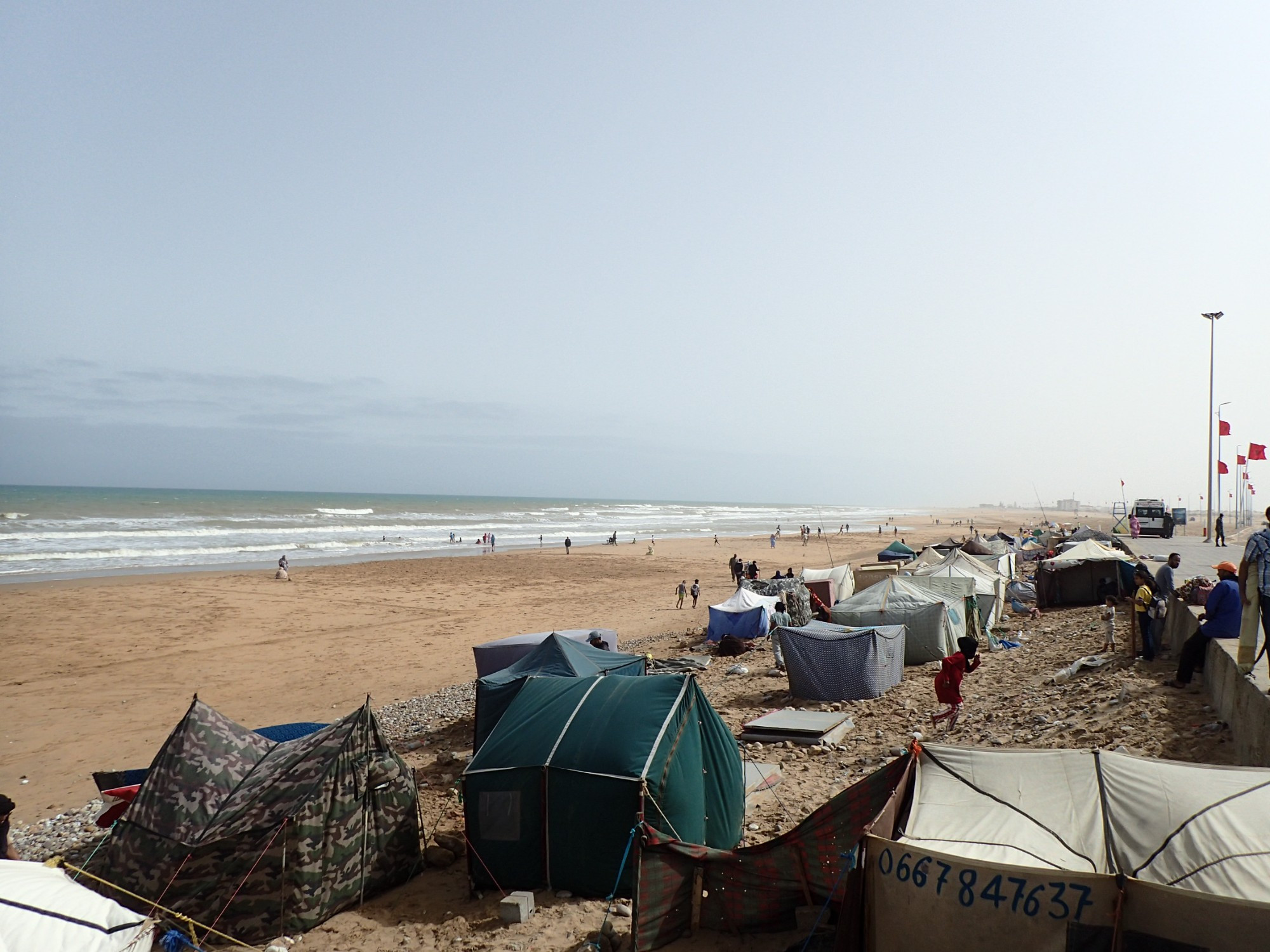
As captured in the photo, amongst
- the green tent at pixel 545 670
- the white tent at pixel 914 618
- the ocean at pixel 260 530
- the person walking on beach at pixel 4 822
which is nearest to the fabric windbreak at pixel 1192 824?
the green tent at pixel 545 670

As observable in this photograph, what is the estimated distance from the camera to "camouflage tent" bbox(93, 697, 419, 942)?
779cm

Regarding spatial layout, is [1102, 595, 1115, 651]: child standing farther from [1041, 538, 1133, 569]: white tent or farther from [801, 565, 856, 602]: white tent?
[801, 565, 856, 602]: white tent

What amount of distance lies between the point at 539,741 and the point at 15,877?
4.57m

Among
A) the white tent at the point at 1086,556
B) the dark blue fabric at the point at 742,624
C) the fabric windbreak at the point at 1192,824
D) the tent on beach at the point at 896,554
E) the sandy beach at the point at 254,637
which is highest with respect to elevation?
the white tent at the point at 1086,556

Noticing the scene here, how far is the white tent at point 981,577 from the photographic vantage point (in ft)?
67.6

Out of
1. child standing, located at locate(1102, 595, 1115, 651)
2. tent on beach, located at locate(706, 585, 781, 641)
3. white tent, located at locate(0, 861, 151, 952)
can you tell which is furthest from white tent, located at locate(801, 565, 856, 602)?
white tent, located at locate(0, 861, 151, 952)

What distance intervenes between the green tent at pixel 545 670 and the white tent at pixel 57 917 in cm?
489

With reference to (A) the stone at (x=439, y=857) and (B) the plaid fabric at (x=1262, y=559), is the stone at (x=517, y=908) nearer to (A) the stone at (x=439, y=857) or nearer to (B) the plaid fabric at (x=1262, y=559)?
(A) the stone at (x=439, y=857)

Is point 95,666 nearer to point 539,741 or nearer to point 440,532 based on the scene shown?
point 539,741

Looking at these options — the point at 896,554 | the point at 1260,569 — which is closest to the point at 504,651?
the point at 1260,569

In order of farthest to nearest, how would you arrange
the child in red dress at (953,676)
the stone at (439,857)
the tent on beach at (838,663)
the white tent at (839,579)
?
1. the white tent at (839,579)
2. the tent on beach at (838,663)
3. the child in red dress at (953,676)
4. the stone at (439,857)

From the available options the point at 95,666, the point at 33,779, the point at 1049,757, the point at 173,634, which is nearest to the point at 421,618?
the point at 173,634

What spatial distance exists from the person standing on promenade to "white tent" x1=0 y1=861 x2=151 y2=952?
11127 millimetres

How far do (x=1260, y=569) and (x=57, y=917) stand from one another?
→ 38.2 ft
